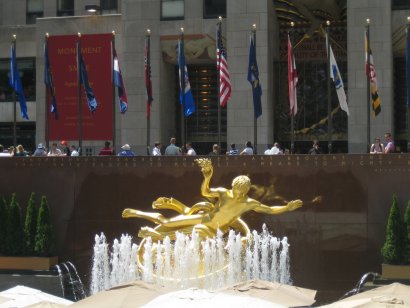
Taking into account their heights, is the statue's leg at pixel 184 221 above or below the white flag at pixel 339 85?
below

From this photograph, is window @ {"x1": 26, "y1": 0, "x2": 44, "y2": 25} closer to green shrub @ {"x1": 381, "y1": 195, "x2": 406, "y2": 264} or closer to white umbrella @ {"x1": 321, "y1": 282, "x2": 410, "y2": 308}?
green shrub @ {"x1": 381, "y1": 195, "x2": 406, "y2": 264}

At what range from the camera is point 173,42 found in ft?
140

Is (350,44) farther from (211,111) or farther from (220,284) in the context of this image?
(220,284)

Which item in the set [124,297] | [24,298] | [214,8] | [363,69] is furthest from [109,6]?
[124,297]

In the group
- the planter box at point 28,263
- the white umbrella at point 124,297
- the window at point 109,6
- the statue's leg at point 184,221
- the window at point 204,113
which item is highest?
the window at point 109,6

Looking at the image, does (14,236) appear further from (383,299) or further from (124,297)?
(383,299)

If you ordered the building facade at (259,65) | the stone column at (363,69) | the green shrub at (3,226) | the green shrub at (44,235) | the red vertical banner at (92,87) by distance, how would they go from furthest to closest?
the red vertical banner at (92,87), the building facade at (259,65), the stone column at (363,69), the green shrub at (3,226), the green shrub at (44,235)

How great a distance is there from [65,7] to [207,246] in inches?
1106

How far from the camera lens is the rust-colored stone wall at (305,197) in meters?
25.7

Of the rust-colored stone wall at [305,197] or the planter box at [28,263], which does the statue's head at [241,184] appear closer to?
the rust-colored stone wall at [305,197]

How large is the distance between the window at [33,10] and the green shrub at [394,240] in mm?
30846

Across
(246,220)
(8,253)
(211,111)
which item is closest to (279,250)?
(246,220)

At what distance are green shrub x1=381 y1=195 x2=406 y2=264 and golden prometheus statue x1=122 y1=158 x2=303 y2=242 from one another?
7.44 feet

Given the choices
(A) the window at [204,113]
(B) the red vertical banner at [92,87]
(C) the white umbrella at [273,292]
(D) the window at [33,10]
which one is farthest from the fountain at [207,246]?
(D) the window at [33,10]
